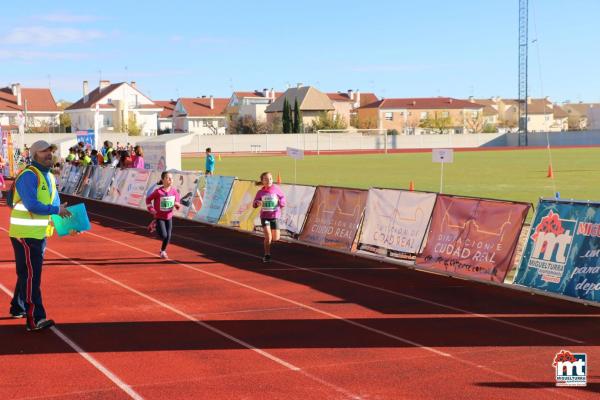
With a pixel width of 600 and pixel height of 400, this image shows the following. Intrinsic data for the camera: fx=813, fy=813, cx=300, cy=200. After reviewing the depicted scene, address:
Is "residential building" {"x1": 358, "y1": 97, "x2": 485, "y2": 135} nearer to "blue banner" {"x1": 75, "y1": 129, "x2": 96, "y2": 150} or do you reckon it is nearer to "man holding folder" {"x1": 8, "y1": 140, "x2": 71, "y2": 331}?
"blue banner" {"x1": 75, "y1": 129, "x2": 96, "y2": 150}

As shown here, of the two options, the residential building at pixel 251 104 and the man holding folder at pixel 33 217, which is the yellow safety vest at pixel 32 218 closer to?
the man holding folder at pixel 33 217

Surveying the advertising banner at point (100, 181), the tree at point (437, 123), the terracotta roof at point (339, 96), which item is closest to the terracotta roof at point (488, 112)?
the tree at point (437, 123)

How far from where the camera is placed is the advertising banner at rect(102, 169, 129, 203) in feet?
96.8

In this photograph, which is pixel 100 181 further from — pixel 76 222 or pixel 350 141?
pixel 350 141

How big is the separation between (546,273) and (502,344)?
11.0ft

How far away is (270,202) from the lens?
15.7m

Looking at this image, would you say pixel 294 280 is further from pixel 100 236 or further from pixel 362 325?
pixel 100 236

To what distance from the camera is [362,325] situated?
391 inches

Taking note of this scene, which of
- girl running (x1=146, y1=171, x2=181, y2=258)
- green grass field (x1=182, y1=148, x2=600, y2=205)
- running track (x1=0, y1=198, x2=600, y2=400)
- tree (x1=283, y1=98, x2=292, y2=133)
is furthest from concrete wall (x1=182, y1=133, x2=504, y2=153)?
running track (x1=0, y1=198, x2=600, y2=400)

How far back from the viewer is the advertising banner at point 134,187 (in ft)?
90.9

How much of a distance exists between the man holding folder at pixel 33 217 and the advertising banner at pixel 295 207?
951 cm

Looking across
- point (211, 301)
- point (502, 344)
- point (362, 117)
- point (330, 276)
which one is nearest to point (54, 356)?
point (211, 301)

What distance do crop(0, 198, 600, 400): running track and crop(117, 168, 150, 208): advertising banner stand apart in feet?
40.8

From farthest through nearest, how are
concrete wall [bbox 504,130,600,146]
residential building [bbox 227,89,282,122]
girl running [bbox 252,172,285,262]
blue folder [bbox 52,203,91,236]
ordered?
1. residential building [bbox 227,89,282,122]
2. concrete wall [bbox 504,130,600,146]
3. girl running [bbox 252,172,285,262]
4. blue folder [bbox 52,203,91,236]
